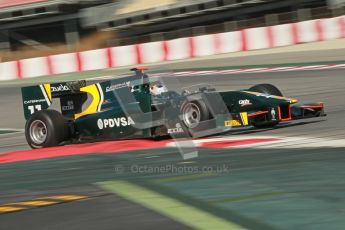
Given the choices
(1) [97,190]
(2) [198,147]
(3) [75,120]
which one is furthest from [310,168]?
(3) [75,120]

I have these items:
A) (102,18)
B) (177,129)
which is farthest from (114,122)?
(102,18)

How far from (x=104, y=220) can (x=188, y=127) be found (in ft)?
15.8

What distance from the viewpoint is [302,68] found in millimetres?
18344

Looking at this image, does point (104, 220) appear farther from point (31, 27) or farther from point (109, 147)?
point (31, 27)

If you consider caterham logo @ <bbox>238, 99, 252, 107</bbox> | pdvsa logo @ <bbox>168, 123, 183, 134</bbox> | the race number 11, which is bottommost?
pdvsa logo @ <bbox>168, 123, 183, 134</bbox>

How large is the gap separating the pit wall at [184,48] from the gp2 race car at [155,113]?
13.0 metres

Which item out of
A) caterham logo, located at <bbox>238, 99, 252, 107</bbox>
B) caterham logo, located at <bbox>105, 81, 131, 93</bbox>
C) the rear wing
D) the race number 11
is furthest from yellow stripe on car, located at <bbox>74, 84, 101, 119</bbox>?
caterham logo, located at <bbox>238, 99, 252, 107</bbox>

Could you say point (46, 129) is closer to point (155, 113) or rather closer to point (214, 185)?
point (155, 113)

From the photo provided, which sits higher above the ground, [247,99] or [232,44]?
[232,44]

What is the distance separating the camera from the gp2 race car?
9070 millimetres

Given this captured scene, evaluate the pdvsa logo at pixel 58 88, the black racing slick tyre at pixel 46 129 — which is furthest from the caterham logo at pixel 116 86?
the pdvsa logo at pixel 58 88

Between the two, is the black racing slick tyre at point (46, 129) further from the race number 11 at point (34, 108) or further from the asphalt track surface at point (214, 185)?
the asphalt track surface at point (214, 185)

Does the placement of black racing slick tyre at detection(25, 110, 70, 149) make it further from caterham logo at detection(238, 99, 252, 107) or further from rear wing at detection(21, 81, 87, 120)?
caterham logo at detection(238, 99, 252, 107)

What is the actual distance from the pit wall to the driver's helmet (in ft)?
45.9
